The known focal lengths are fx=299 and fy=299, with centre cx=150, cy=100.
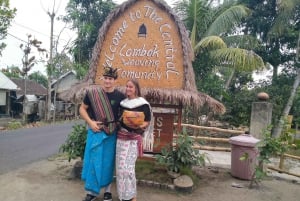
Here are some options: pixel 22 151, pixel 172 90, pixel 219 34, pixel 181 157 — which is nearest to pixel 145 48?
pixel 172 90

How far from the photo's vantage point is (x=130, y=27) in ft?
19.2

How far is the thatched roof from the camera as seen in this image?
5273 mm

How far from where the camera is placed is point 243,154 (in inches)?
241

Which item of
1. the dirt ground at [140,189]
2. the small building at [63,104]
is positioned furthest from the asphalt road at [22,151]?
the small building at [63,104]

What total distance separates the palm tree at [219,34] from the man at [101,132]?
7.72 m

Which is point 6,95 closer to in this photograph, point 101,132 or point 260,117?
point 260,117

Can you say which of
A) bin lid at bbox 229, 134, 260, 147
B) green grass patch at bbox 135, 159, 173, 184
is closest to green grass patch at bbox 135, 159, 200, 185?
green grass patch at bbox 135, 159, 173, 184

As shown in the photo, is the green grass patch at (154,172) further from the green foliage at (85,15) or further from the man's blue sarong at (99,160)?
the green foliage at (85,15)

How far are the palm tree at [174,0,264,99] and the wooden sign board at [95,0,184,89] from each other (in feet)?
18.9

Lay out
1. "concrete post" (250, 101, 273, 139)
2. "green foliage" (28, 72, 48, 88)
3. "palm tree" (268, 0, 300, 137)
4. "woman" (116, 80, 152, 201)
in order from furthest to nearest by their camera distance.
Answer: "green foliage" (28, 72, 48, 88) → "palm tree" (268, 0, 300, 137) → "concrete post" (250, 101, 273, 139) → "woman" (116, 80, 152, 201)

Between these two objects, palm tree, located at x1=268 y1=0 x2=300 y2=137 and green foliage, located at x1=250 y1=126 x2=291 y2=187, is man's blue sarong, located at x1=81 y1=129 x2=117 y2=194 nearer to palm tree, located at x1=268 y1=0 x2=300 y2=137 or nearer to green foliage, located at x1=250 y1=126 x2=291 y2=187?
green foliage, located at x1=250 y1=126 x2=291 y2=187

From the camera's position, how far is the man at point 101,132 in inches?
158

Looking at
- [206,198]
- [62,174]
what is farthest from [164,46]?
[62,174]

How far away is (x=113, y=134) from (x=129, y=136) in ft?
0.78
